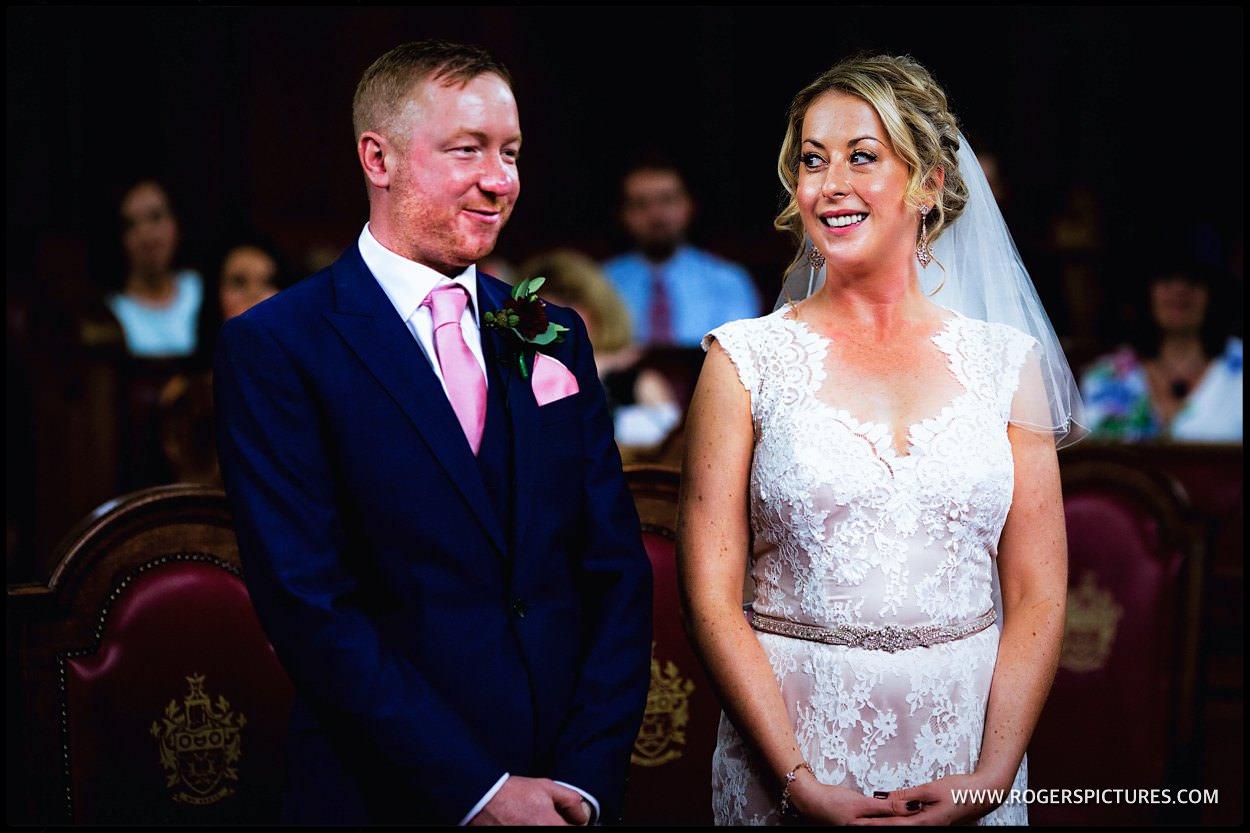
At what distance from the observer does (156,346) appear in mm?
5438

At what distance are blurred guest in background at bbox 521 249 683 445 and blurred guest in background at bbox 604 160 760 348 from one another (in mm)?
1539

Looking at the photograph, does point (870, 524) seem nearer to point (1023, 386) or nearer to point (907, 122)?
point (1023, 386)

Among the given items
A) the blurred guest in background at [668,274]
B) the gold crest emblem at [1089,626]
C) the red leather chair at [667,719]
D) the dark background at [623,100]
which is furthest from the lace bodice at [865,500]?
the dark background at [623,100]

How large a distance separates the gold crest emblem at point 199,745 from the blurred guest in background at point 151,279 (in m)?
3.60

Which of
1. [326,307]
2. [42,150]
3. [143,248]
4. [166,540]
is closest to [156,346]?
[143,248]

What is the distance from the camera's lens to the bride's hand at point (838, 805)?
5.57ft

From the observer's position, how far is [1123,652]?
259 centimetres

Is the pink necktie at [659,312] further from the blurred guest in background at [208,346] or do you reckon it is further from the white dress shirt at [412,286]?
the white dress shirt at [412,286]

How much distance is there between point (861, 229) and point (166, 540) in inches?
49.1

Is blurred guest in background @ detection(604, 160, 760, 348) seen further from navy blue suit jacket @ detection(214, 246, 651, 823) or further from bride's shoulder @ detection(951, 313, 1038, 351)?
navy blue suit jacket @ detection(214, 246, 651, 823)

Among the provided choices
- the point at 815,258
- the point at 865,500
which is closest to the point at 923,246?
the point at 815,258

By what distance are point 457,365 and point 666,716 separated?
93 centimetres

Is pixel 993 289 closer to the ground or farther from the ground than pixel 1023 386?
farther from the ground

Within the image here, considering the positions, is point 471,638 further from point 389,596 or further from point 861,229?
point 861,229
